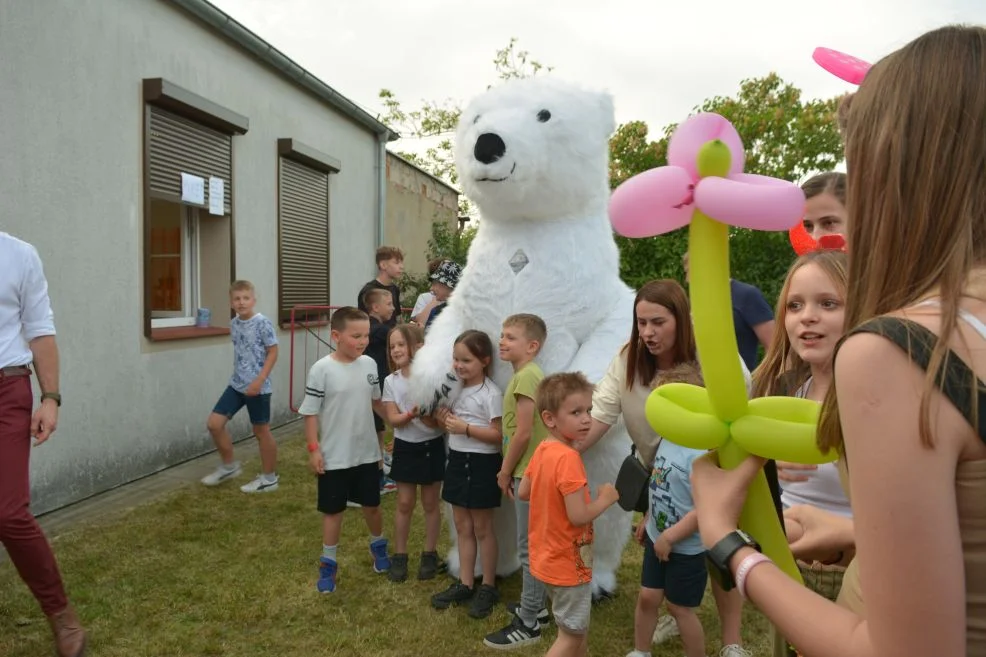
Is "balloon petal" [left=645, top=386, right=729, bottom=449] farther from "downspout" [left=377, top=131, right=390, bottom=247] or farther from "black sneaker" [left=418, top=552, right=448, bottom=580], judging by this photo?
"downspout" [left=377, top=131, right=390, bottom=247]

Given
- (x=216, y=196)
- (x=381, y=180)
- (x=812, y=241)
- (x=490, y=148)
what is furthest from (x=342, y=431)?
(x=381, y=180)

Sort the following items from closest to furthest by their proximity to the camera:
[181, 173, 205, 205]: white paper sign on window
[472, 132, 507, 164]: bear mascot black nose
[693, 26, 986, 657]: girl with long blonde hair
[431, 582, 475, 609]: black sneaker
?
[693, 26, 986, 657]: girl with long blonde hair, [472, 132, 507, 164]: bear mascot black nose, [431, 582, 475, 609]: black sneaker, [181, 173, 205, 205]: white paper sign on window

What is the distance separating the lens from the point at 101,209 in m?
4.93

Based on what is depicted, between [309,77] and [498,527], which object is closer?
[498,527]

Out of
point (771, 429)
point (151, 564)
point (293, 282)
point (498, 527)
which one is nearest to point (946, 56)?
point (771, 429)

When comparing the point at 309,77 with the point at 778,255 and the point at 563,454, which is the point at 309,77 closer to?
the point at 778,255

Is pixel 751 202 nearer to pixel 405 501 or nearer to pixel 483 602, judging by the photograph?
pixel 483 602

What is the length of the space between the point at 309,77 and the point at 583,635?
22.2 feet

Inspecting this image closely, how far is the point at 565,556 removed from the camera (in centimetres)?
249

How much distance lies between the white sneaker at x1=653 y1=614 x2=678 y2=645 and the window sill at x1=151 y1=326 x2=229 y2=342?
4.14 meters

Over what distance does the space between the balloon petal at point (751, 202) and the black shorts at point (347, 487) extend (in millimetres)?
2836

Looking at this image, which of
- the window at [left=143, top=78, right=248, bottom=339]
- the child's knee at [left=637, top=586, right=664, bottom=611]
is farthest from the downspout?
the child's knee at [left=637, top=586, right=664, bottom=611]

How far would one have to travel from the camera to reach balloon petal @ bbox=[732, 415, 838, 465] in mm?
955

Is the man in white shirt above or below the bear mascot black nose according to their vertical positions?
below
